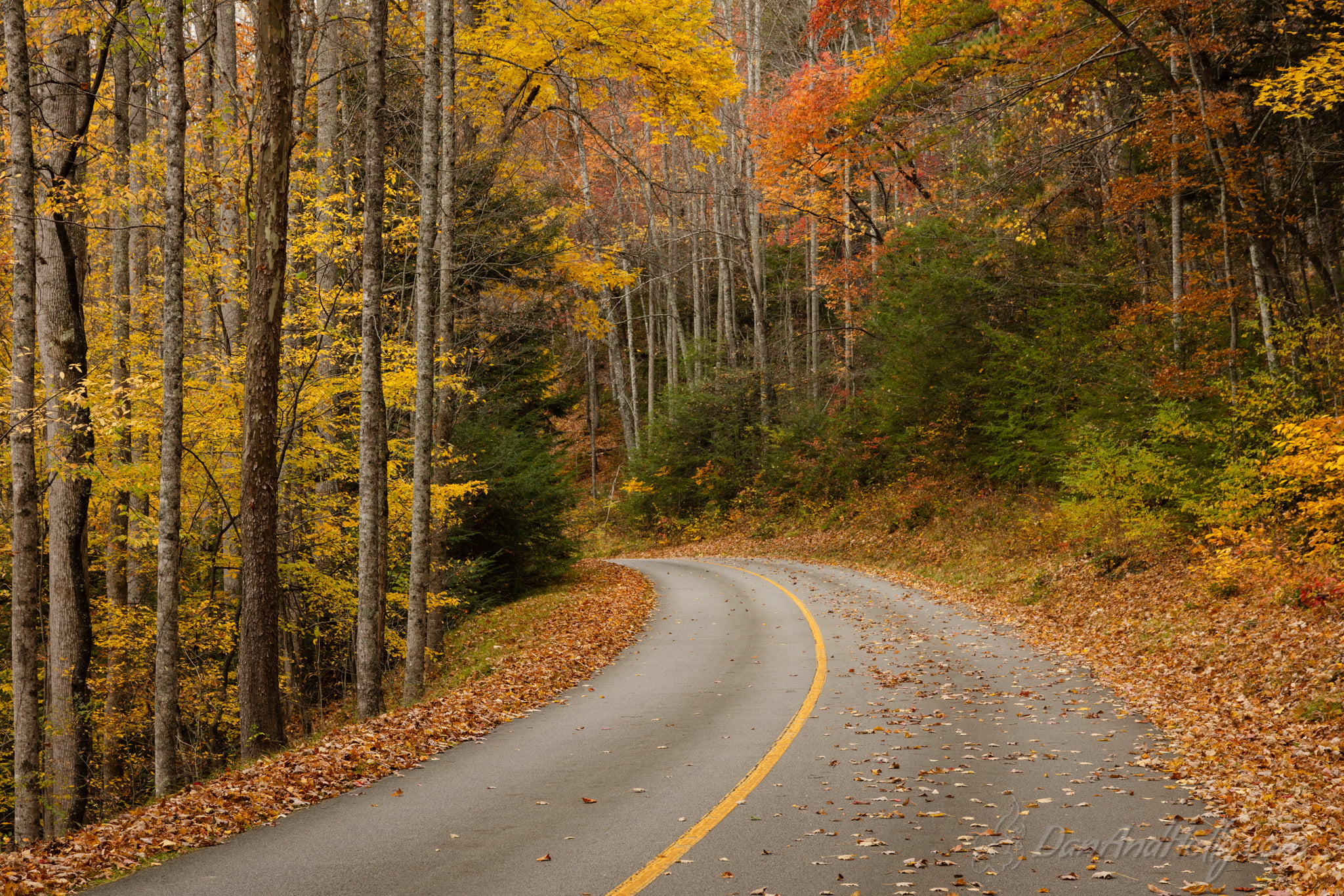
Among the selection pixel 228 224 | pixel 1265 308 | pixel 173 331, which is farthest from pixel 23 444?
pixel 1265 308

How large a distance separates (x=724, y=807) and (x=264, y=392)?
6354 millimetres

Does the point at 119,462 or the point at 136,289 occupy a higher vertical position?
the point at 136,289

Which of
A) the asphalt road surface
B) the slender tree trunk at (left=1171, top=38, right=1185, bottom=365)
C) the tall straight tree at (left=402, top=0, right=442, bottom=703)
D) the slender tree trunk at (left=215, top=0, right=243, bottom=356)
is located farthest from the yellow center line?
the slender tree trunk at (left=215, top=0, right=243, bottom=356)

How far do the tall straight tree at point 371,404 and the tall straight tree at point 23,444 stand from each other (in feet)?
11.8

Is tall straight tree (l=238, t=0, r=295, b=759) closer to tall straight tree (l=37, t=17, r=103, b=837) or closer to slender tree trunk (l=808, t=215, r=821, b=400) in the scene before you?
tall straight tree (l=37, t=17, r=103, b=837)

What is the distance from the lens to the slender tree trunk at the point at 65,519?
1098 cm

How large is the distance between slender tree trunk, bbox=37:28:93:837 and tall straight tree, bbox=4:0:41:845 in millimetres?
516

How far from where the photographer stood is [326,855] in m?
5.34

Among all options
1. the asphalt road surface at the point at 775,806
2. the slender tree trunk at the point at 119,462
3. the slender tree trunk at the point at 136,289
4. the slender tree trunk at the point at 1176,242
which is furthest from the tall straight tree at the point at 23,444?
the slender tree trunk at the point at 1176,242

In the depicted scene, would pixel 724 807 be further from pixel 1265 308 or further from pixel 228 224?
pixel 228 224

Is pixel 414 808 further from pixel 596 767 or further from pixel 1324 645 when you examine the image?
pixel 1324 645

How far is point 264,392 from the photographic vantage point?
9.04m

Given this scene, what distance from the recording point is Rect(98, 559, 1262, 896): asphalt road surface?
4.89m

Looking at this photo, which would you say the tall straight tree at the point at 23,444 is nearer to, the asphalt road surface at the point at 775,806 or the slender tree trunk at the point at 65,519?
the slender tree trunk at the point at 65,519
